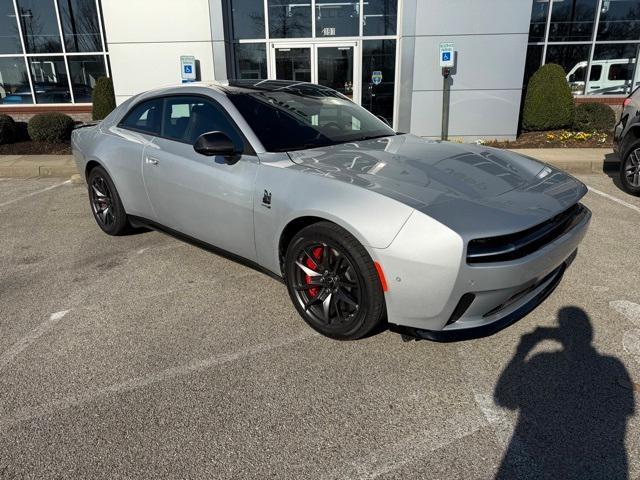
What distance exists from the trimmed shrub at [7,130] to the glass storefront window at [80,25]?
2790mm

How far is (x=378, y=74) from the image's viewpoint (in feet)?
38.4

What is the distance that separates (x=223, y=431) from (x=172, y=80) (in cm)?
1028

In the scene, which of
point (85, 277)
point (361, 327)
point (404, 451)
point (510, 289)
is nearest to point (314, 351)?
point (361, 327)

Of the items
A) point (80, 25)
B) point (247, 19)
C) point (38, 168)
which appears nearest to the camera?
point (38, 168)

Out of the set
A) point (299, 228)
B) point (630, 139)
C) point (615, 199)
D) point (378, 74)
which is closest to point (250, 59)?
point (378, 74)

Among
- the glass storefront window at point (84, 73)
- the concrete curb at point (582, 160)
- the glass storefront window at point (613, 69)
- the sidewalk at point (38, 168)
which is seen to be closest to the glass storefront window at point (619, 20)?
the glass storefront window at point (613, 69)

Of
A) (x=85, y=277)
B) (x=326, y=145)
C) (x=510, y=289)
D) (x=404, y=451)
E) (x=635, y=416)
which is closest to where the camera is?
(x=404, y=451)

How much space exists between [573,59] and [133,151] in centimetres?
1205

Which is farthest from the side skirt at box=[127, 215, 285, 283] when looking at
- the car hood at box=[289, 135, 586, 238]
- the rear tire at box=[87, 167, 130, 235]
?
the car hood at box=[289, 135, 586, 238]

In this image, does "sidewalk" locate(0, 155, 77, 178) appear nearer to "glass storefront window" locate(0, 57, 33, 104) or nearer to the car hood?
"glass storefront window" locate(0, 57, 33, 104)

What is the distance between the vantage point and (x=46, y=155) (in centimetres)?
1018

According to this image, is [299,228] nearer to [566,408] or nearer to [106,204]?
[566,408]

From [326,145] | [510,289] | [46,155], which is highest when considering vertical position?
[326,145]

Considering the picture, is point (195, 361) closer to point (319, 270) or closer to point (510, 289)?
point (319, 270)
